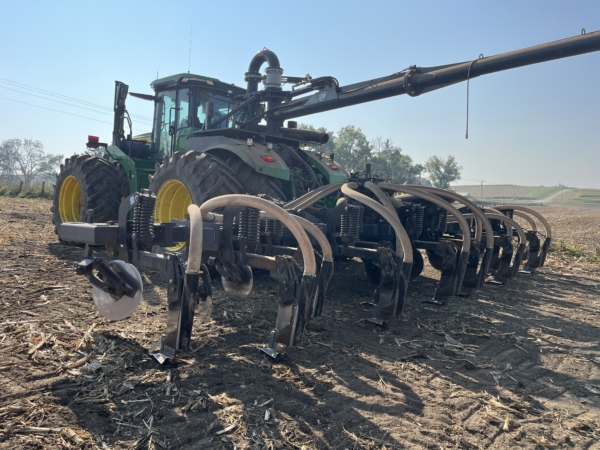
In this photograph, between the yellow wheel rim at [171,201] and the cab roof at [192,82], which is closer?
the yellow wheel rim at [171,201]

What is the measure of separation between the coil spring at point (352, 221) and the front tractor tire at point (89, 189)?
13.6ft

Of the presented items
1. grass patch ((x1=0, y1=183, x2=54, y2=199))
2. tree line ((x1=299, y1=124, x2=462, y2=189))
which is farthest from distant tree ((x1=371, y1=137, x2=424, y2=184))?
grass patch ((x1=0, y1=183, x2=54, y2=199))

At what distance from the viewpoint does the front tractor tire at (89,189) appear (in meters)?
7.29

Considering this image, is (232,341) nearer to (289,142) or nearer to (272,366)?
(272,366)

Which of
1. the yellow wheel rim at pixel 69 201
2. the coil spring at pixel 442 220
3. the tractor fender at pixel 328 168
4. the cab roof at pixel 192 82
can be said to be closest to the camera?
the coil spring at pixel 442 220

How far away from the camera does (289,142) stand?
7.14 meters

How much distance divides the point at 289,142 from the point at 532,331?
4240 mm

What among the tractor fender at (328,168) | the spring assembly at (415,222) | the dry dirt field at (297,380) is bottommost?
the dry dirt field at (297,380)

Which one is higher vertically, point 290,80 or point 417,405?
point 290,80

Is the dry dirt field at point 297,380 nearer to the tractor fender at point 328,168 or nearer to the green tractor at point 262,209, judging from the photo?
the green tractor at point 262,209

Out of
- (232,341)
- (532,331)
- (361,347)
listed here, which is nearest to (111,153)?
(232,341)

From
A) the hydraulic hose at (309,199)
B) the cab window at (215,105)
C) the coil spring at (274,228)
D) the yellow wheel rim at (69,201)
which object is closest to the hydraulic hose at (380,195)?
the hydraulic hose at (309,199)

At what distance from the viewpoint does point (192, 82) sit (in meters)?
7.19

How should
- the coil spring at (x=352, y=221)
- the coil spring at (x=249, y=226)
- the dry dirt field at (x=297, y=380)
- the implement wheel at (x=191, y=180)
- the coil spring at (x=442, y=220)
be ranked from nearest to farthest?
the dry dirt field at (x=297, y=380), the coil spring at (x=249, y=226), the coil spring at (x=352, y=221), the implement wheel at (x=191, y=180), the coil spring at (x=442, y=220)
